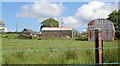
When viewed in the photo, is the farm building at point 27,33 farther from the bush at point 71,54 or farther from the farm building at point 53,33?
the bush at point 71,54

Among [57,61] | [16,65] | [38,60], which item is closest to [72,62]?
[57,61]

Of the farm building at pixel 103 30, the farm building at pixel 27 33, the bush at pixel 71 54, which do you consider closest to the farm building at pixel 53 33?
the farm building at pixel 27 33

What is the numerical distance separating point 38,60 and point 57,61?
1.43ft

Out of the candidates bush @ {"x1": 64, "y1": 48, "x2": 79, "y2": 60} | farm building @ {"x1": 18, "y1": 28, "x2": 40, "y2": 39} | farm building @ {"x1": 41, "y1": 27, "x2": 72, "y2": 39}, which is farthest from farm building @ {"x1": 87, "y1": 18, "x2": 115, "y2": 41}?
farm building @ {"x1": 18, "y1": 28, "x2": 40, "y2": 39}

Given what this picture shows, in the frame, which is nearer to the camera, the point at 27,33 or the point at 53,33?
the point at 27,33

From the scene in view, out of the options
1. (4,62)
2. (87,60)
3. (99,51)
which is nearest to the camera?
(99,51)

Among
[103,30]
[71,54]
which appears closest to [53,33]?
[103,30]

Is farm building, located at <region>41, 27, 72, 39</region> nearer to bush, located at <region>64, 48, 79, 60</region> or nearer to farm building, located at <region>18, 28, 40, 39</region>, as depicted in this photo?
farm building, located at <region>18, 28, 40, 39</region>

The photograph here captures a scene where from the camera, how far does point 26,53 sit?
6.31 meters

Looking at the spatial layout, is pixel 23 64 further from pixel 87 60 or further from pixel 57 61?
pixel 87 60

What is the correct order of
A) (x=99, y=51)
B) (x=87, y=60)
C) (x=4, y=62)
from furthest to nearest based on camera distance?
(x=87, y=60) → (x=4, y=62) → (x=99, y=51)

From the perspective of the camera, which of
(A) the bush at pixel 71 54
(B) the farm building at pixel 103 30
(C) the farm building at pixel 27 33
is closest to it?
(A) the bush at pixel 71 54

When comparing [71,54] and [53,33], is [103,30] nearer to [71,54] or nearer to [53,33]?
[71,54]

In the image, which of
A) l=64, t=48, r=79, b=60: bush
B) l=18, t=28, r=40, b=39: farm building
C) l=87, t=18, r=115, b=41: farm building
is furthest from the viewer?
l=18, t=28, r=40, b=39: farm building
